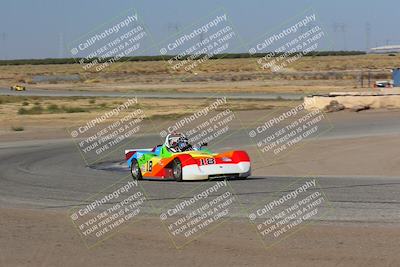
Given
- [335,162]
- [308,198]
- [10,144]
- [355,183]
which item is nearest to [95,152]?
[10,144]

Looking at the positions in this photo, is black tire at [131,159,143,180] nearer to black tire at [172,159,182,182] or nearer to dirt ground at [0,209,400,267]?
black tire at [172,159,182,182]

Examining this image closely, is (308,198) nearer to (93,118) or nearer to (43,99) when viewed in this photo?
(93,118)

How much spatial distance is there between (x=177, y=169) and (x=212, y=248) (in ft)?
27.4

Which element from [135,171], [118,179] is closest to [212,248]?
[118,179]

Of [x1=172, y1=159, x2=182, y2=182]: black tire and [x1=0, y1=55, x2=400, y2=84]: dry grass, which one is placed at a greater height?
[x1=172, y1=159, x2=182, y2=182]: black tire

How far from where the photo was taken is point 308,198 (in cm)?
1377

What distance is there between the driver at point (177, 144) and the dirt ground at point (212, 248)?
285 inches

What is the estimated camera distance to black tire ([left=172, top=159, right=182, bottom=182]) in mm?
18141

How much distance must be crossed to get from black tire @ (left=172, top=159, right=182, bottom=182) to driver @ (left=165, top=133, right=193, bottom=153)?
519 millimetres

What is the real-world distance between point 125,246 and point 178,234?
0.94 m

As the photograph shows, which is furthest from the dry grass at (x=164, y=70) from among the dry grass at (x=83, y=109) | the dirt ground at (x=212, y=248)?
the dirt ground at (x=212, y=248)

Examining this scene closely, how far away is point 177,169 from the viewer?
1827 cm

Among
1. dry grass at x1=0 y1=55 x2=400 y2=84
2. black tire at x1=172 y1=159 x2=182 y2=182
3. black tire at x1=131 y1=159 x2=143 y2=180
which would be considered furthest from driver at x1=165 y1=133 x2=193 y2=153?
dry grass at x1=0 y1=55 x2=400 y2=84

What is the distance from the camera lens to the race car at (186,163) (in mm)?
17781
